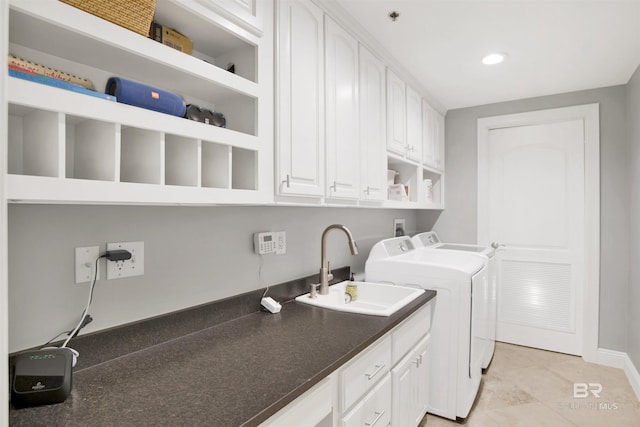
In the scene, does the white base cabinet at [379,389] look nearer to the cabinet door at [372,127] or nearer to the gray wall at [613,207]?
the cabinet door at [372,127]

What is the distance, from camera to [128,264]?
3.70 feet

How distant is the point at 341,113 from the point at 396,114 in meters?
0.76

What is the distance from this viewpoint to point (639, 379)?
2418mm

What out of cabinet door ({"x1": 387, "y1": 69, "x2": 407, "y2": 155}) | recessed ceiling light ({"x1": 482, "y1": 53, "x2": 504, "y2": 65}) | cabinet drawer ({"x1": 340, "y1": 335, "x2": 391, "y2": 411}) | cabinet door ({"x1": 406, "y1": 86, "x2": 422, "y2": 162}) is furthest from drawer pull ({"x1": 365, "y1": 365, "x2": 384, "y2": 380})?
recessed ceiling light ({"x1": 482, "y1": 53, "x2": 504, "y2": 65})

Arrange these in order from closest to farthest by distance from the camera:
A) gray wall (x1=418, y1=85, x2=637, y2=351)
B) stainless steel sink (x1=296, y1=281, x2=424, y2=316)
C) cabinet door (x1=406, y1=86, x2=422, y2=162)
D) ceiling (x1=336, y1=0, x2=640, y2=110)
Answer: ceiling (x1=336, y1=0, x2=640, y2=110)
stainless steel sink (x1=296, y1=281, x2=424, y2=316)
cabinet door (x1=406, y1=86, x2=422, y2=162)
gray wall (x1=418, y1=85, x2=637, y2=351)

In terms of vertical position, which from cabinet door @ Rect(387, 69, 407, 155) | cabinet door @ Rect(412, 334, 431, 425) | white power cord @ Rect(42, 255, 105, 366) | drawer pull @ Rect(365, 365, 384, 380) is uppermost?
cabinet door @ Rect(387, 69, 407, 155)

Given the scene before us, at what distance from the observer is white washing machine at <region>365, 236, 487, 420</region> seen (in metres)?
2.01

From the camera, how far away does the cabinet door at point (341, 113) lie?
1593 millimetres

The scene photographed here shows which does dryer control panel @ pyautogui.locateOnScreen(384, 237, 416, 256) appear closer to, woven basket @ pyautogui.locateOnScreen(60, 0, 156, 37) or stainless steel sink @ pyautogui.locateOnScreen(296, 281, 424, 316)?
stainless steel sink @ pyautogui.locateOnScreen(296, 281, 424, 316)

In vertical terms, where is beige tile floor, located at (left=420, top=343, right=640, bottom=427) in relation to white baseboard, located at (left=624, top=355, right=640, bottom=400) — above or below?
below

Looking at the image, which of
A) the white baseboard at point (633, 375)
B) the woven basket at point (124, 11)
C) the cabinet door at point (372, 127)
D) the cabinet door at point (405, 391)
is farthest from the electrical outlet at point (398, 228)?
the woven basket at point (124, 11)

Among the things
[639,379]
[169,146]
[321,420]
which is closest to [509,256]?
[639,379]

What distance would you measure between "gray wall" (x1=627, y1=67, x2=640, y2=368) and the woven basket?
3.18 m

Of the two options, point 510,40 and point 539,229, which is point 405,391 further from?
point 539,229
